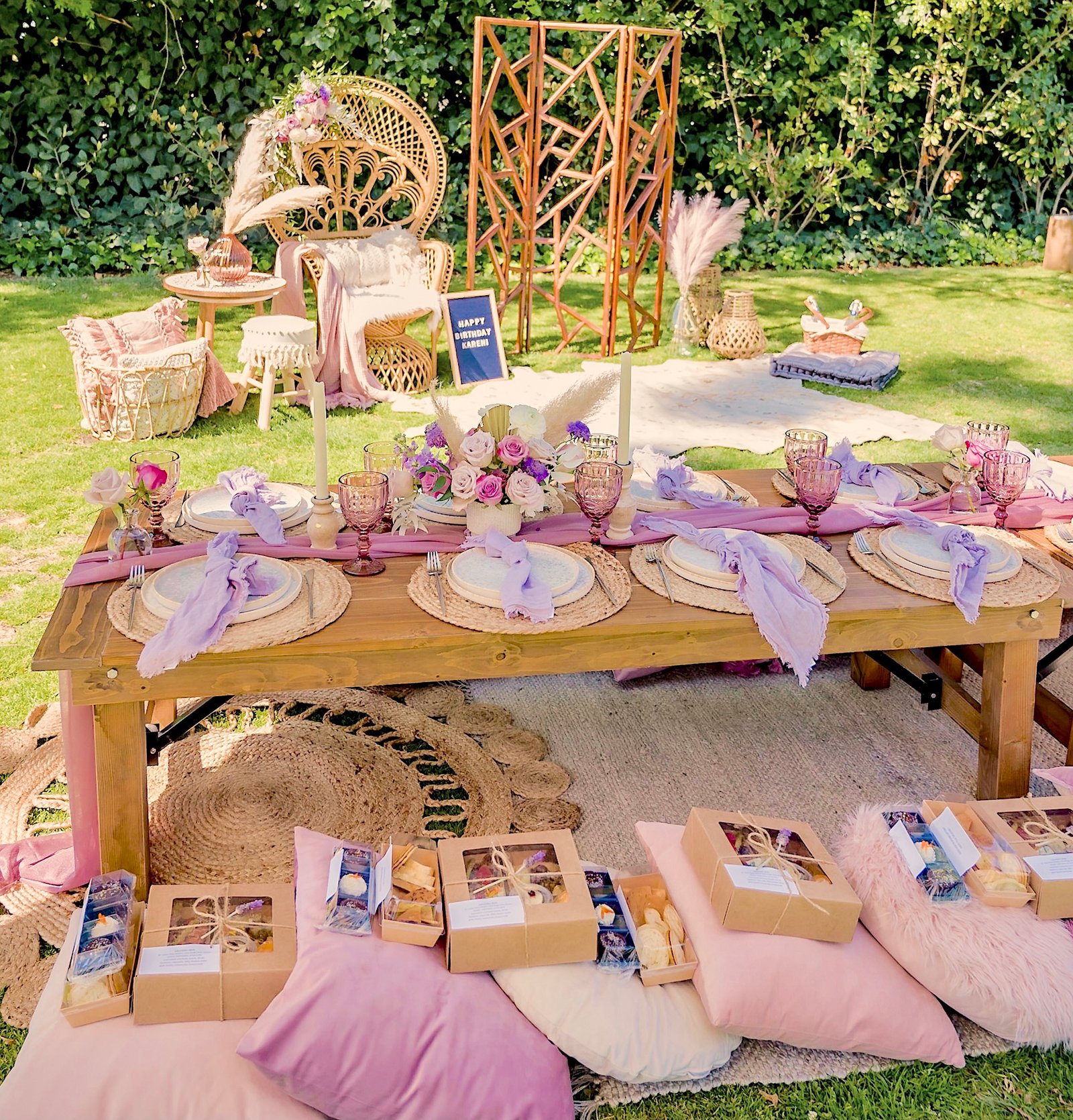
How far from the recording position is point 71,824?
2270mm

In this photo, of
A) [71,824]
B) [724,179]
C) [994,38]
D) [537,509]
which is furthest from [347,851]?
[994,38]

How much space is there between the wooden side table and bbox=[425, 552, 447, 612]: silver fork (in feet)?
9.72

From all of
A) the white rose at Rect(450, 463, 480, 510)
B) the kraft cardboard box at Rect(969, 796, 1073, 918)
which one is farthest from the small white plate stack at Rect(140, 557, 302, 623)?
the kraft cardboard box at Rect(969, 796, 1073, 918)

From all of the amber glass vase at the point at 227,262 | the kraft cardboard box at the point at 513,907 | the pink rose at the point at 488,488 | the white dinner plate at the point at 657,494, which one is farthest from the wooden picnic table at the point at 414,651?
the amber glass vase at the point at 227,262

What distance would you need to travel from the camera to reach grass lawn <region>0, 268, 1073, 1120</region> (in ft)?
6.30

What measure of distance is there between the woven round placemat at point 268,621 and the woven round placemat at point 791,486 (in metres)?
1.20

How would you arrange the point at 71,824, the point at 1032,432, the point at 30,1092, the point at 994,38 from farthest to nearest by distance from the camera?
1. the point at 994,38
2. the point at 1032,432
3. the point at 71,824
4. the point at 30,1092

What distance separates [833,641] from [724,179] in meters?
7.00

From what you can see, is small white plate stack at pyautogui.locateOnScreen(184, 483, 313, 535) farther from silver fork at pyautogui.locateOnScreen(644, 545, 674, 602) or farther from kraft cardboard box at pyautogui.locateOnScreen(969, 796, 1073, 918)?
kraft cardboard box at pyautogui.locateOnScreen(969, 796, 1073, 918)

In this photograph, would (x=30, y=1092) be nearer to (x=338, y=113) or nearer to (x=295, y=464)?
(x=295, y=464)

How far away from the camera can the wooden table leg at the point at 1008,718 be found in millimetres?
2443

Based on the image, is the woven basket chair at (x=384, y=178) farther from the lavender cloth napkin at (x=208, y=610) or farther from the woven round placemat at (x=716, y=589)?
the lavender cloth napkin at (x=208, y=610)

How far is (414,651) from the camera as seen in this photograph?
7.02 ft

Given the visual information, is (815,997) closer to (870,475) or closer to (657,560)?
(657,560)
